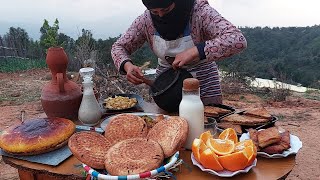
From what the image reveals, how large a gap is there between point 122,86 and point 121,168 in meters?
6.71

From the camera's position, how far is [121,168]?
1.31 m

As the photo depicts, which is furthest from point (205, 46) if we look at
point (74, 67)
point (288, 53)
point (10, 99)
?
point (288, 53)

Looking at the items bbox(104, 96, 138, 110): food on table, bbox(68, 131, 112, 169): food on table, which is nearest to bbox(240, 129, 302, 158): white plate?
bbox(68, 131, 112, 169): food on table

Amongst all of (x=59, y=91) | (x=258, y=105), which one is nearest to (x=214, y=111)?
(x=59, y=91)

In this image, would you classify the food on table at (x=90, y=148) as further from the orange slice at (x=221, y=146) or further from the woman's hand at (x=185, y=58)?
the woman's hand at (x=185, y=58)

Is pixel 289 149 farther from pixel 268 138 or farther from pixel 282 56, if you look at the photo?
pixel 282 56

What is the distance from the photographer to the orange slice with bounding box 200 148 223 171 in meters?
1.38

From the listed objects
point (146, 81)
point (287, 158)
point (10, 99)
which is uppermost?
point (146, 81)

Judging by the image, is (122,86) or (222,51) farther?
(122,86)

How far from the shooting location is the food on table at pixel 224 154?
1.36 meters

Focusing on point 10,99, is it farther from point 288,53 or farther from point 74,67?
point 288,53

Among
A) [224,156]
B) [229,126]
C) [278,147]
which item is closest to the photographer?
[224,156]

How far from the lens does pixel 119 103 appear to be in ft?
7.59

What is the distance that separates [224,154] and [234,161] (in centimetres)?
5
